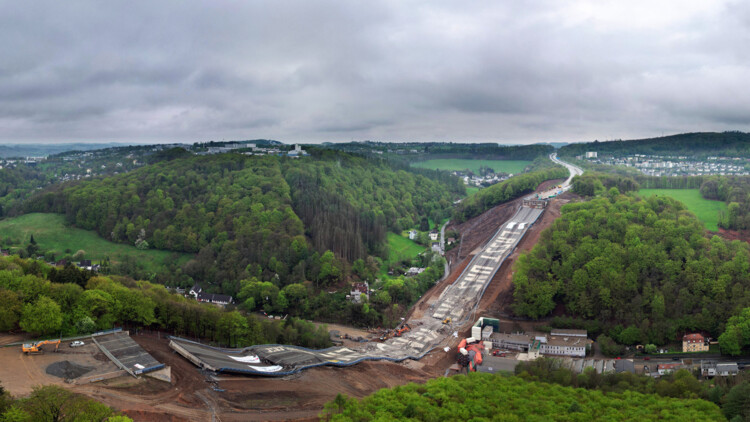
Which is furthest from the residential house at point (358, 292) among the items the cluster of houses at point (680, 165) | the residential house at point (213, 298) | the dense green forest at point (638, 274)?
the cluster of houses at point (680, 165)

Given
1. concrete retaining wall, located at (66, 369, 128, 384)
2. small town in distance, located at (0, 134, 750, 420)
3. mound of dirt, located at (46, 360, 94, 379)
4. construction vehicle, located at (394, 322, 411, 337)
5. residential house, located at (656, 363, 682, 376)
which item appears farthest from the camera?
construction vehicle, located at (394, 322, 411, 337)

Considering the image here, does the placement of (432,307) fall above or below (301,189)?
below

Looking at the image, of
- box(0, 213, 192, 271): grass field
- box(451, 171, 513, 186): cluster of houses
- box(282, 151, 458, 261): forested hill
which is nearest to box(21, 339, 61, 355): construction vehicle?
box(0, 213, 192, 271): grass field

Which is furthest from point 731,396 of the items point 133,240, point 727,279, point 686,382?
point 133,240

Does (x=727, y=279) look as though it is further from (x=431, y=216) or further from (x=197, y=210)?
(x=197, y=210)

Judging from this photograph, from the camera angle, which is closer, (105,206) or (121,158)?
(105,206)

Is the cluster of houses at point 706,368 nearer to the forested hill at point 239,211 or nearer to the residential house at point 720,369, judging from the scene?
the residential house at point 720,369

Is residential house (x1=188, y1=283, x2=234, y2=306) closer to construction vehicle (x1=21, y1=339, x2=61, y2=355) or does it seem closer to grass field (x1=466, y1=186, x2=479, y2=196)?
construction vehicle (x1=21, y1=339, x2=61, y2=355)
